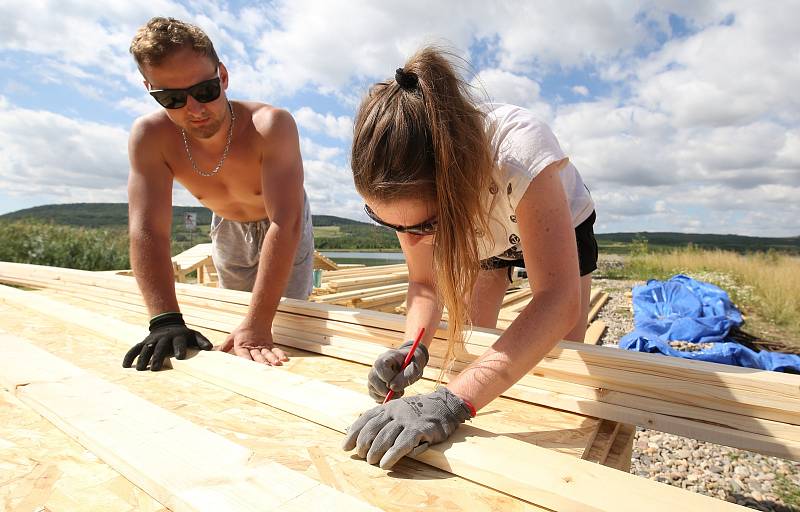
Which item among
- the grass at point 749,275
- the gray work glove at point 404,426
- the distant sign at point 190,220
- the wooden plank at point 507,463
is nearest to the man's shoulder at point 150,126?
the wooden plank at point 507,463

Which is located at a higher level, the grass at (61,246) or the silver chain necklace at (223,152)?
the silver chain necklace at (223,152)

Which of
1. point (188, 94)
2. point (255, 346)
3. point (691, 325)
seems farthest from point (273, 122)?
point (691, 325)

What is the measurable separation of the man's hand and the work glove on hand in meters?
0.12

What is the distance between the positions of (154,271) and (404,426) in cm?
189

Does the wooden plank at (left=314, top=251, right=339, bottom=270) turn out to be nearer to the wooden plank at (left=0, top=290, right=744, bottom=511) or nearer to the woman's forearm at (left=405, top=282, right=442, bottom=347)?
the woman's forearm at (left=405, top=282, right=442, bottom=347)

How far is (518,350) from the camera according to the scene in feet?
4.46

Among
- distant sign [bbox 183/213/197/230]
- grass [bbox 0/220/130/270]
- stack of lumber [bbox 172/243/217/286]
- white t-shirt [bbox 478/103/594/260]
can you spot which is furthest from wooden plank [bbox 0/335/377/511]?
grass [bbox 0/220/130/270]

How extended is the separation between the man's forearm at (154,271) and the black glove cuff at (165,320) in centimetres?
9

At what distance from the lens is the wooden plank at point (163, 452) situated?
100 centimetres

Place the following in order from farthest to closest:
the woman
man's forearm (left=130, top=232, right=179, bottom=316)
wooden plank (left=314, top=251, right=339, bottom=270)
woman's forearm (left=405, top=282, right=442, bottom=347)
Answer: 1. wooden plank (left=314, top=251, right=339, bottom=270)
2. man's forearm (left=130, top=232, right=179, bottom=316)
3. woman's forearm (left=405, top=282, right=442, bottom=347)
4. the woman

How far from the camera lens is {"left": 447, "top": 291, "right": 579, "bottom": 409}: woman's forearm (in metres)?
1.35

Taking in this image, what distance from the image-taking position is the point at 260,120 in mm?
2932

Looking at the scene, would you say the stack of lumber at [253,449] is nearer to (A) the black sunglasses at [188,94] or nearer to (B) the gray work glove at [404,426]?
(B) the gray work glove at [404,426]

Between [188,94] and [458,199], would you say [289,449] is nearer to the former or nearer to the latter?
[458,199]
